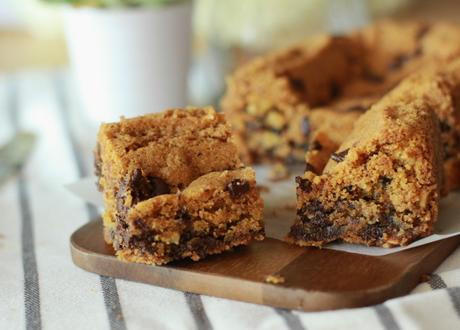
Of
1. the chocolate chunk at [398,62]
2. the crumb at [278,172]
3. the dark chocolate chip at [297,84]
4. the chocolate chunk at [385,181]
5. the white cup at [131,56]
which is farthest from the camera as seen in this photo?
the white cup at [131,56]

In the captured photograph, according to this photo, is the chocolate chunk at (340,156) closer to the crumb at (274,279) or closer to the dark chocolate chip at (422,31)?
the crumb at (274,279)

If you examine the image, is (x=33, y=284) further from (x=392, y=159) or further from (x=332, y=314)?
(x=392, y=159)

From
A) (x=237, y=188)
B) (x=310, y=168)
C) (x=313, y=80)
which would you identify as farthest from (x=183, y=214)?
(x=313, y=80)

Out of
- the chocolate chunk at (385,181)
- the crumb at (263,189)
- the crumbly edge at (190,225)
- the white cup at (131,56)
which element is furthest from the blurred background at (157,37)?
the chocolate chunk at (385,181)

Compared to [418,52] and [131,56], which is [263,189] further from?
[131,56]

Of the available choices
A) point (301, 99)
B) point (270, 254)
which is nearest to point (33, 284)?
point (270, 254)
